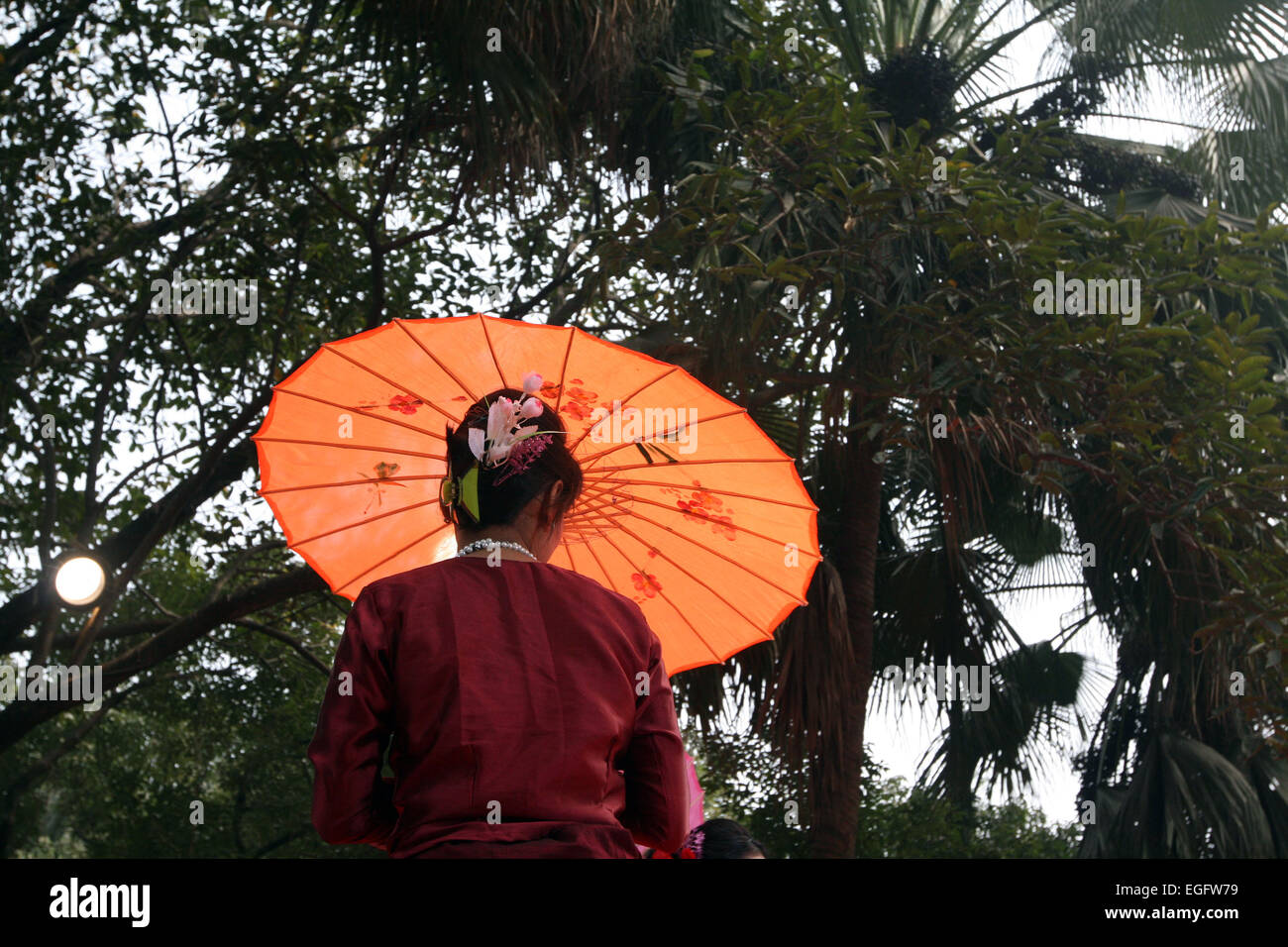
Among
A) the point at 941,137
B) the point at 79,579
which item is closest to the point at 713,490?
the point at 79,579

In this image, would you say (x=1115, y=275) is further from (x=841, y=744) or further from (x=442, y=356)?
(x=442, y=356)

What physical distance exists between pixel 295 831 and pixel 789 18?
8645 mm

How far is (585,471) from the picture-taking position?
3047mm

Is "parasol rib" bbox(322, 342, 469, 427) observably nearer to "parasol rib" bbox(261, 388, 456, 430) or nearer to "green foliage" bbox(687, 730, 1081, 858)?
"parasol rib" bbox(261, 388, 456, 430)

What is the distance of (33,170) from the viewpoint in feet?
23.9

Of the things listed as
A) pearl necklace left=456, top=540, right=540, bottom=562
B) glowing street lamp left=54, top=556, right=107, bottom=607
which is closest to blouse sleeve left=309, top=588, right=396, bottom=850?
pearl necklace left=456, top=540, right=540, bottom=562

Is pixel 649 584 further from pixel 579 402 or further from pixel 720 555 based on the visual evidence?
pixel 579 402

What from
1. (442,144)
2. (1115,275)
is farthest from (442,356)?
(442,144)

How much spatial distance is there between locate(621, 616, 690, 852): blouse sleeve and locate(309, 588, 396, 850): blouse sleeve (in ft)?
1.16

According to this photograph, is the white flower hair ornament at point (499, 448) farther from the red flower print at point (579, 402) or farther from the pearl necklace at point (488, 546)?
the red flower print at point (579, 402)

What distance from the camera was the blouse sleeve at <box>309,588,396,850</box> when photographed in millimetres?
1585

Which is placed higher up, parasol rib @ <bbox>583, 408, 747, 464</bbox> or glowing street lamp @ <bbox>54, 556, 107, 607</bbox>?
glowing street lamp @ <bbox>54, 556, 107, 607</bbox>

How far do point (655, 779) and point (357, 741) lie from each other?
0.43m
